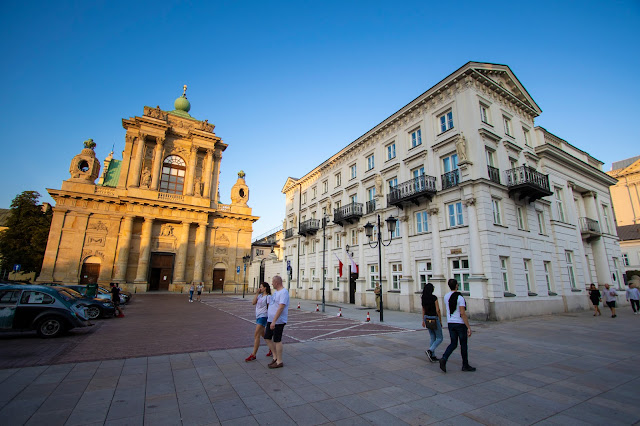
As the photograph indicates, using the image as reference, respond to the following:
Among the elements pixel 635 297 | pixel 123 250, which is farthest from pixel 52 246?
pixel 635 297

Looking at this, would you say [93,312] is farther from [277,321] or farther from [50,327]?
[277,321]

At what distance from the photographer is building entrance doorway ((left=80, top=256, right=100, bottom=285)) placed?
34812 millimetres

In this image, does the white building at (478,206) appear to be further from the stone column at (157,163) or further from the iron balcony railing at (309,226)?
the stone column at (157,163)

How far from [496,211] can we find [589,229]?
14.0m

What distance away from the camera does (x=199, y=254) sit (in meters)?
40.1

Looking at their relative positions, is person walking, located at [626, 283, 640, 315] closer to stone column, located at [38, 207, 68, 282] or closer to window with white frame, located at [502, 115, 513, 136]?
window with white frame, located at [502, 115, 513, 136]

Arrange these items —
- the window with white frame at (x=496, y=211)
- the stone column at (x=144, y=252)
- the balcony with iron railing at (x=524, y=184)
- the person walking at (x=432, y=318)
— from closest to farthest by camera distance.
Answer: the person walking at (x=432, y=318)
the window with white frame at (x=496, y=211)
the balcony with iron railing at (x=524, y=184)
the stone column at (x=144, y=252)

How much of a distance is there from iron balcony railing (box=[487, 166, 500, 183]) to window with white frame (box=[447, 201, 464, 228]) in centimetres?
233

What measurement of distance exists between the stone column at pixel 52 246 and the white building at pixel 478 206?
3253 centimetres

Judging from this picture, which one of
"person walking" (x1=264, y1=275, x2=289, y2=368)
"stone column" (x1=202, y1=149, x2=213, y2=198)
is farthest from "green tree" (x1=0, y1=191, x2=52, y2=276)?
"person walking" (x1=264, y1=275, x2=289, y2=368)

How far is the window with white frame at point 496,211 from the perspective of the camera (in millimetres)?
16591

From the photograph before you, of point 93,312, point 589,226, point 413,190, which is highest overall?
point 413,190

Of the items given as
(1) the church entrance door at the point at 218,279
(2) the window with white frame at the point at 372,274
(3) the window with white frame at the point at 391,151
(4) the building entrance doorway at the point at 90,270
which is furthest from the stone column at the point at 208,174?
(3) the window with white frame at the point at 391,151

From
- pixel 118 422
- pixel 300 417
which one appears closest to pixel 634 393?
pixel 300 417
